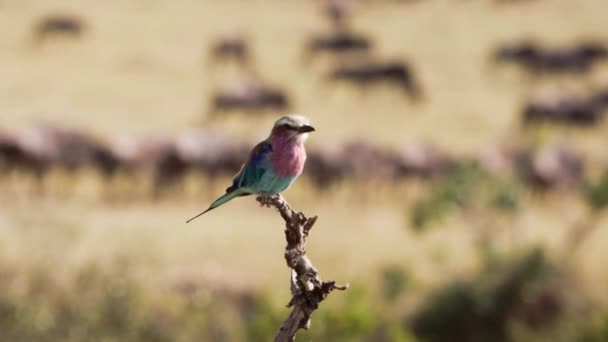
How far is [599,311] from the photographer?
16.0 meters

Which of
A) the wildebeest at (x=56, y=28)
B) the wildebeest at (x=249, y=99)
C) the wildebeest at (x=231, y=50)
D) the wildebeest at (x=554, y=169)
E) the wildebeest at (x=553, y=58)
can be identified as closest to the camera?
the wildebeest at (x=554, y=169)

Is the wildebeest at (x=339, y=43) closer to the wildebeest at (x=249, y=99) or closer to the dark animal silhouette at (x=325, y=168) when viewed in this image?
the wildebeest at (x=249, y=99)

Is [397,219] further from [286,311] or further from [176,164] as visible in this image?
[286,311]

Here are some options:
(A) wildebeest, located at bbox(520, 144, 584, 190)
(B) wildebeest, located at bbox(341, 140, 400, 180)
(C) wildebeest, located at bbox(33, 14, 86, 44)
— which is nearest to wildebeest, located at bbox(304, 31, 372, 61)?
(C) wildebeest, located at bbox(33, 14, 86, 44)

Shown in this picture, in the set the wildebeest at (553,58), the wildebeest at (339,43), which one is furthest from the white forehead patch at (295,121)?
the wildebeest at (553,58)

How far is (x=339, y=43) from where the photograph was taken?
5012 cm

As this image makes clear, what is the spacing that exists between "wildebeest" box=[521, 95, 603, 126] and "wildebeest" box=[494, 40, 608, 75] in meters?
9.51

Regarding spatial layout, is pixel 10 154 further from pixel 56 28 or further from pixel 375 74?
pixel 375 74

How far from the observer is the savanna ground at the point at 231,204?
15.0 m

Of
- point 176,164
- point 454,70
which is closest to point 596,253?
point 176,164

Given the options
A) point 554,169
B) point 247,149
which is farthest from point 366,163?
point 554,169

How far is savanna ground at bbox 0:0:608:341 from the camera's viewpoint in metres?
15.0

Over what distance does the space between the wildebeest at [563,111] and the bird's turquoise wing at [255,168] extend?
109ft

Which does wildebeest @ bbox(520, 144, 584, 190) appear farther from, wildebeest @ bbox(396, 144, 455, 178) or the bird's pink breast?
the bird's pink breast
